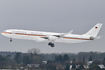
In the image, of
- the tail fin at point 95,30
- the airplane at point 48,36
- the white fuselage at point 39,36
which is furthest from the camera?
the tail fin at point 95,30

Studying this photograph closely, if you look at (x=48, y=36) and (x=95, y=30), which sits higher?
(x=95, y=30)

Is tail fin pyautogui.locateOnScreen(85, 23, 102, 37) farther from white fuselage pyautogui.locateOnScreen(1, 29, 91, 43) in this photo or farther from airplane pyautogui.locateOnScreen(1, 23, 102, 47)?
white fuselage pyautogui.locateOnScreen(1, 29, 91, 43)

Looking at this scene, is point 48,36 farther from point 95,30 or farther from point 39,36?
point 95,30

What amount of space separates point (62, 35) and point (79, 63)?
699 inches

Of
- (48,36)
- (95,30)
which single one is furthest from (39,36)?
(95,30)

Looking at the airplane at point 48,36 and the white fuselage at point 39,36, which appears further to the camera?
the airplane at point 48,36

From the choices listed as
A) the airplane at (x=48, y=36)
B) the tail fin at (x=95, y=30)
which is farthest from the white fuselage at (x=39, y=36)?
the tail fin at (x=95, y=30)

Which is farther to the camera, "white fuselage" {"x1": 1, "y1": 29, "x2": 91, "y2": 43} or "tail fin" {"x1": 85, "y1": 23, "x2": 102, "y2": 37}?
"tail fin" {"x1": 85, "y1": 23, "x2": 102, "y2": 37}

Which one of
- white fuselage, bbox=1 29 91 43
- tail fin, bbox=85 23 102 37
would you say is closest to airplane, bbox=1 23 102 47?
white fuselage, bbox=1 29 91 43

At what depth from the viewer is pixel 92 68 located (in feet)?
380

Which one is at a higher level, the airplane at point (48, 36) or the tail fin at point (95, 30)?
the tail fin at point (95, 30)

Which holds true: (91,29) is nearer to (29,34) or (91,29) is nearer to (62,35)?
(62,35)

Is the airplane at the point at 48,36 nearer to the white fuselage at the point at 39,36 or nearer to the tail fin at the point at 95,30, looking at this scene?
the white fuselage at the point at 39,36

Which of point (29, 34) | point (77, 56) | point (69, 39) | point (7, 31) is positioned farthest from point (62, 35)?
point (77, 56)
